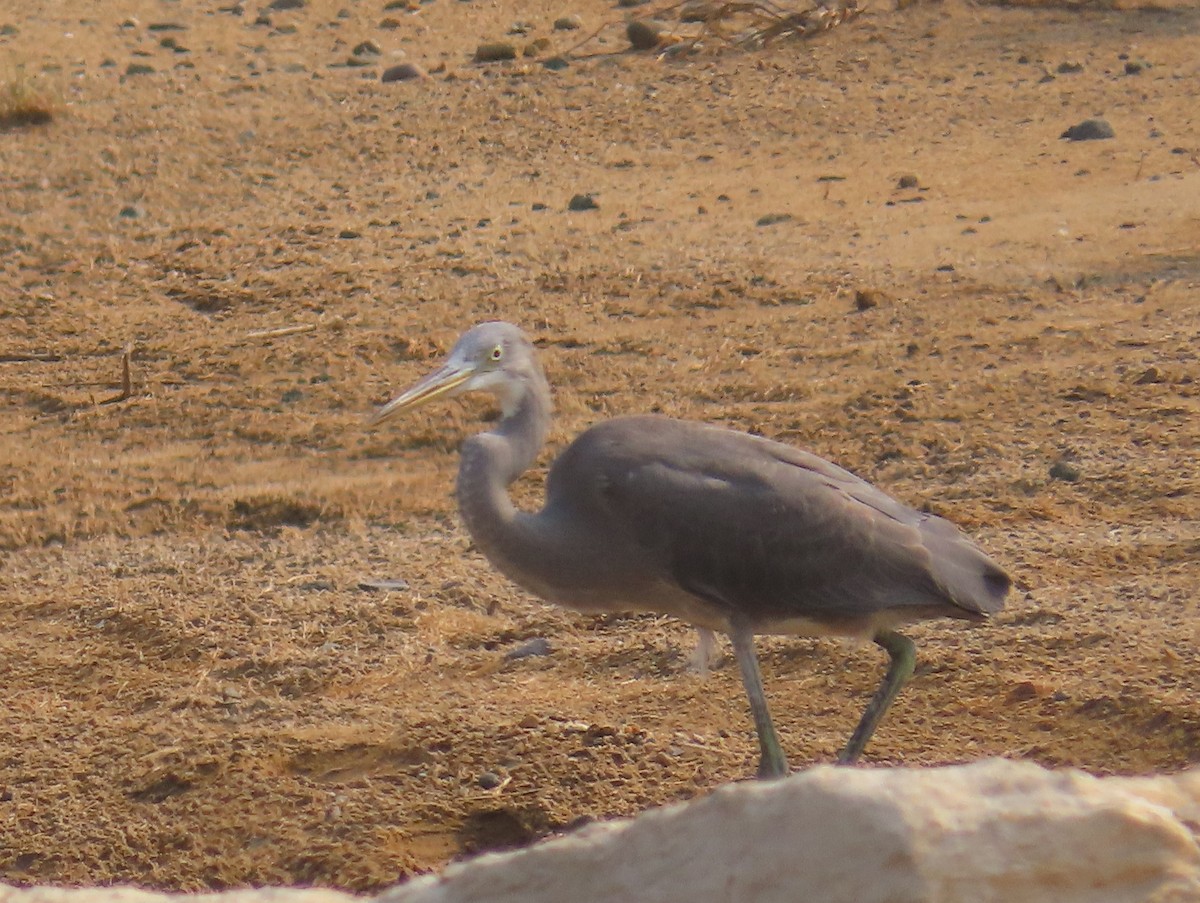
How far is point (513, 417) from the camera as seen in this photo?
500 cm

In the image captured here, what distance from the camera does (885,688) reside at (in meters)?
4.77

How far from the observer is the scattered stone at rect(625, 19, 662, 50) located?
41.0ft

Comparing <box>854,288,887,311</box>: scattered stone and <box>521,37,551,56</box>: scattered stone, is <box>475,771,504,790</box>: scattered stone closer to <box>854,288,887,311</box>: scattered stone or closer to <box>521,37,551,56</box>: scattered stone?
<box>854,288,887,311</box>: scattered stone

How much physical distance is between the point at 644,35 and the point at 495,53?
100 cm

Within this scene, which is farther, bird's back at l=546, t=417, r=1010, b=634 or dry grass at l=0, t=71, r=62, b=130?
dry grass at l=0, t=71, r=62, b=130

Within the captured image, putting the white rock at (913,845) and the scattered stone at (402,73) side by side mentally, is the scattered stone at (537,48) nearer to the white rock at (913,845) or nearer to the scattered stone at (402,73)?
the scattered stone at (402,73)

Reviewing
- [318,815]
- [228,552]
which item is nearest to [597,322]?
[228,552]

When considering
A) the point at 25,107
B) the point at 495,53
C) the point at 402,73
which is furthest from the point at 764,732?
the point at 495,53

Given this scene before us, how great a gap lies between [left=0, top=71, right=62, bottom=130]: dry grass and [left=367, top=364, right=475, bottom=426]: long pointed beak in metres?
7.41

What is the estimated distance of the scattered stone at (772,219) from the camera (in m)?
9.66

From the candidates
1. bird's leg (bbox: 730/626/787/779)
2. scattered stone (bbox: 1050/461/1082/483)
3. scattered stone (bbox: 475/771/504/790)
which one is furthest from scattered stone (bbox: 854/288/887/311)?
scattered stone (bbox: 475/771/504/790)

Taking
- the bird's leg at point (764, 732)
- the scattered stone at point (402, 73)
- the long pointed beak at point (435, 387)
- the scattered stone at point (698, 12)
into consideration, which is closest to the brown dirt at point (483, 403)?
the scattered stone at point (402, 73)

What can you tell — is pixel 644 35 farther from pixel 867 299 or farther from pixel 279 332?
pixel 279 332

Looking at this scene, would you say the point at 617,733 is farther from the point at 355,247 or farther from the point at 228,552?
the point at 355,247
